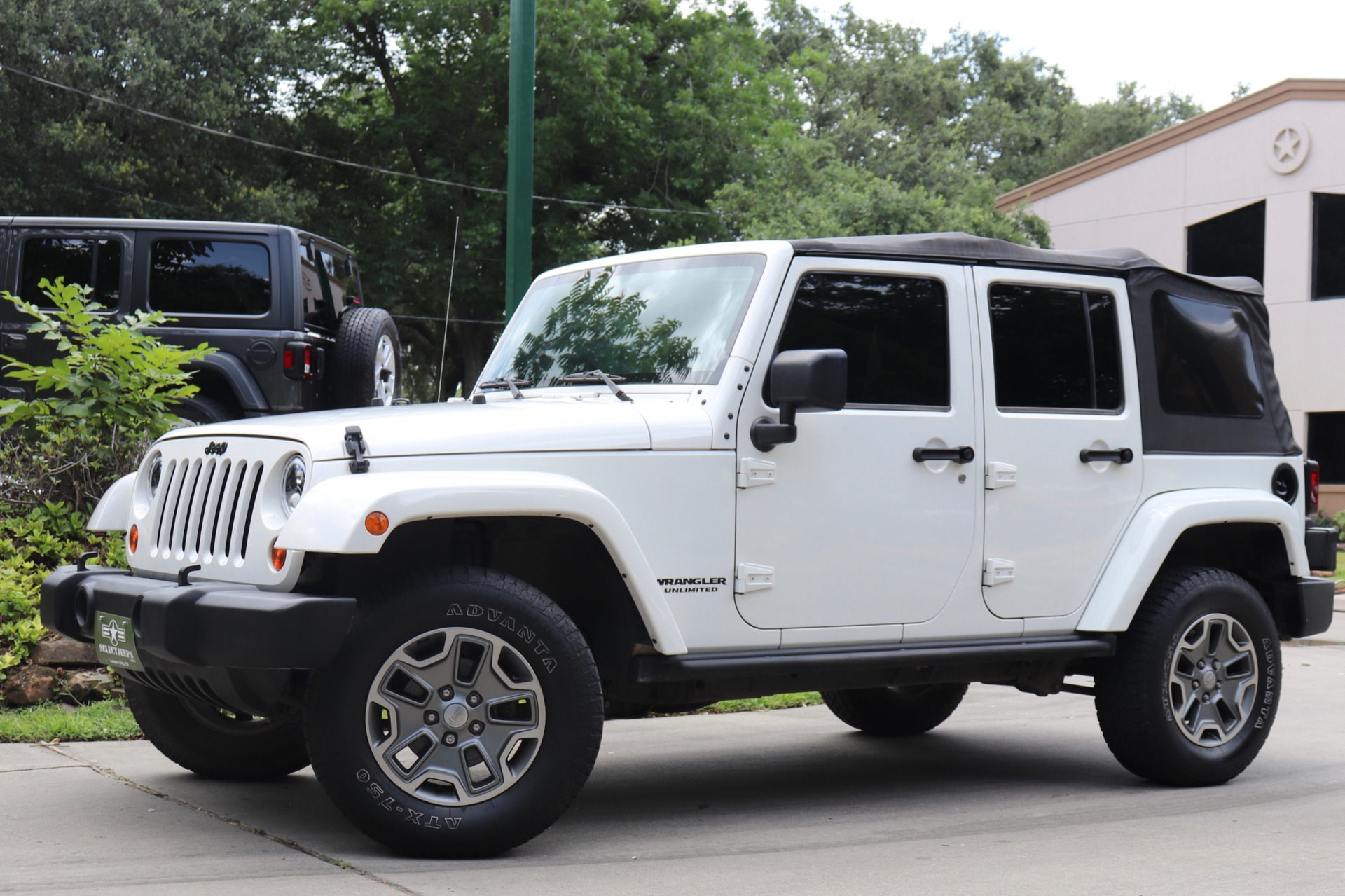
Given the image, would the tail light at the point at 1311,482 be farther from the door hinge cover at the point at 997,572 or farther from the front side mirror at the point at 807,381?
the front side mirror at the point at 807,381

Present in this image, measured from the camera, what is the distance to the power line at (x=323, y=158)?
26906 millimetres

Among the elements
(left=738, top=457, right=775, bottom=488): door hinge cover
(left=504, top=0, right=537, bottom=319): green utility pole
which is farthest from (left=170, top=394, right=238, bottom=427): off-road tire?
(left=738, top=457, right=775, bottom=488): door hinge cover

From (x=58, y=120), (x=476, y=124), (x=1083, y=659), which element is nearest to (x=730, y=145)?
(x=476, y=124)

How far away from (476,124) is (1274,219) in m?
14.7

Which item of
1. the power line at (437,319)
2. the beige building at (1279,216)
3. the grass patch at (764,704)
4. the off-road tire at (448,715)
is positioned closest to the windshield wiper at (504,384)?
the off-road tire at (448,715)

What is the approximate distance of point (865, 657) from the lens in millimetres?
5391

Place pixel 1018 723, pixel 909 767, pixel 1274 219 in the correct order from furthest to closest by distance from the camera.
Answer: pixel 1274 219
pixel 1018 723
pixel 909 767

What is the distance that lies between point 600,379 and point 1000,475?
5.08ft

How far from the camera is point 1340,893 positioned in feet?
14.7

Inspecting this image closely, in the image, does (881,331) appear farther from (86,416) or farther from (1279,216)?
(1279,216)

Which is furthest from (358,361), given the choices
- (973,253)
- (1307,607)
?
(1307,607)

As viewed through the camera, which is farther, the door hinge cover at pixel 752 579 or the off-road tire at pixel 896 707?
the off-road tire at pixel 896 707

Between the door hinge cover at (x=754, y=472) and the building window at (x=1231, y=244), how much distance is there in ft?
71.8

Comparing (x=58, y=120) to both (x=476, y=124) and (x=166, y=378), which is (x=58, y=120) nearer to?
(x=476, y=124)
